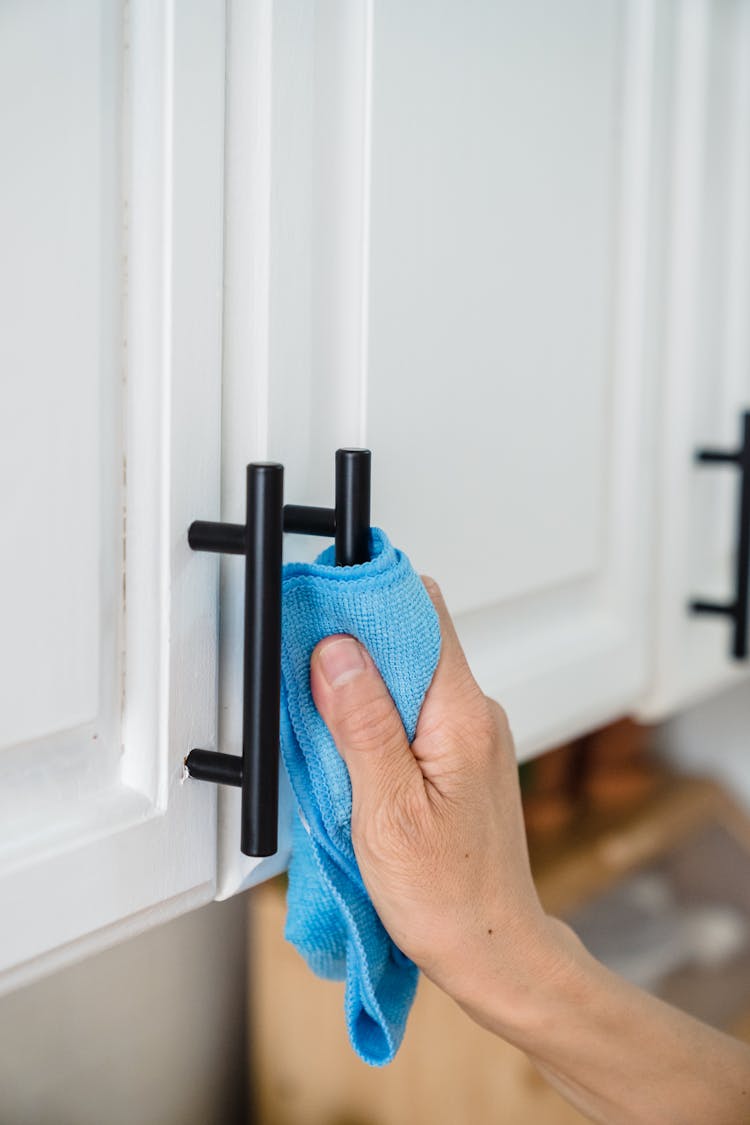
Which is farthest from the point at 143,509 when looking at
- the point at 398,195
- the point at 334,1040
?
the point at 334,1040

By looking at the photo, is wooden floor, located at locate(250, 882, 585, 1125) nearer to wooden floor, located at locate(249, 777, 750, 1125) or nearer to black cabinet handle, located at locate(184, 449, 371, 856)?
wooden floor, located at locate(249, 777, 750, 1125)

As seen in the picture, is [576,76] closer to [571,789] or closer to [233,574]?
[233,574]

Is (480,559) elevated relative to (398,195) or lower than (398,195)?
lower

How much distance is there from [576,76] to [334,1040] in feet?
2.64

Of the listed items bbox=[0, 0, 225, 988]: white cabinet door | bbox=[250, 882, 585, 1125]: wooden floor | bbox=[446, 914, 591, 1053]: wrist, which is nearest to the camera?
bbox=[0, 0, 225, 988]: white cabinet door

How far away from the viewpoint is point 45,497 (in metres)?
0.40

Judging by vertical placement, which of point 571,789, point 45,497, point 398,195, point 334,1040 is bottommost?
point 334,1040

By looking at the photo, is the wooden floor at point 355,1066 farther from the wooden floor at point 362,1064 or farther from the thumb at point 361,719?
the thumb at point 361,719

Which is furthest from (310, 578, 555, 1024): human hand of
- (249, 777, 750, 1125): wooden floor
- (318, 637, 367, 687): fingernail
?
(249, 777, 750, 1125): wooden floor

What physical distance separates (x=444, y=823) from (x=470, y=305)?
0.26 meters

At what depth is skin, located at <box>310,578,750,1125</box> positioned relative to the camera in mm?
468

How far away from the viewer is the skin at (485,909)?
1.53ft

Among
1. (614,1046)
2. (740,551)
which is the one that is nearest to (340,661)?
(614,1046)

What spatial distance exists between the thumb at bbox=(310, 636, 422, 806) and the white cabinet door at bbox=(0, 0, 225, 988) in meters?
0.05
